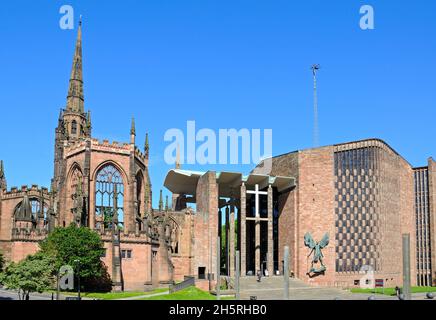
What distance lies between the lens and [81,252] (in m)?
58.7

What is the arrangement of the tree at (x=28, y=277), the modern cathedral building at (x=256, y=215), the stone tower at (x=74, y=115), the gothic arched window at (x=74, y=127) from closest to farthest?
the tree at (x=28, y=277) → the modern cathedral building at (x=256, y=215) → the stone tower at (x=74, y=115) → the gothic arched window at (x=74, y=127)

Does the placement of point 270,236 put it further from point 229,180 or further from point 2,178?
point 2,178

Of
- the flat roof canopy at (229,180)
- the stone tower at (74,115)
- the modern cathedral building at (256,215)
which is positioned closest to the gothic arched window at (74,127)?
the stone tower at (74,115)

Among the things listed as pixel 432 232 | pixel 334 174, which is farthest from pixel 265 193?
pixel 432 232

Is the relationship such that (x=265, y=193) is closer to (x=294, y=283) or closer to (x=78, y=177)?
(x=294, y=283)

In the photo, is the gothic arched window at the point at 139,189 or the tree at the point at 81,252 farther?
the gothic arched window at the point at 139,189

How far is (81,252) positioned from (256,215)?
22.1 meters

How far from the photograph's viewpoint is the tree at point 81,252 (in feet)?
191

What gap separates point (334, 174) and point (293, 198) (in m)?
6.02

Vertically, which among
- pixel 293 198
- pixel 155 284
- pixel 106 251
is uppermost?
A: pixel 293 198

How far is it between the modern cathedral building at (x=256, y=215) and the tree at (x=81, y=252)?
7.66 feet

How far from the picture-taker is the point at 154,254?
69.8 m

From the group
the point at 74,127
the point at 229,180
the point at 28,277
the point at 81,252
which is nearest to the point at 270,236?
the point at 229,180

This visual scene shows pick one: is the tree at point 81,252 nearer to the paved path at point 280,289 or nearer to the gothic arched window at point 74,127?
the paved path at point 280,289
